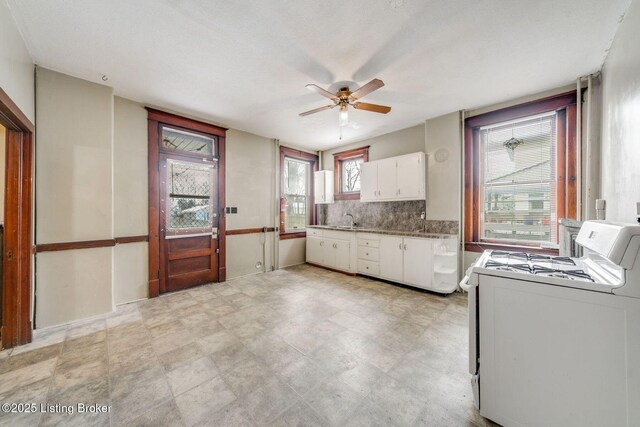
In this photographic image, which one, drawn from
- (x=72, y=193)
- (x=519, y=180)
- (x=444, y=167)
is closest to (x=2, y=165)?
(x=72, y=193)

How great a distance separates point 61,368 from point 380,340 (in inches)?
108

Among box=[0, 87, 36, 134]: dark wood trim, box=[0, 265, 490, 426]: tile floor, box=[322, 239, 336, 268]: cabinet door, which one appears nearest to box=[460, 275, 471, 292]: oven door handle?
box=[0, 265, 490, 426]: tile floor

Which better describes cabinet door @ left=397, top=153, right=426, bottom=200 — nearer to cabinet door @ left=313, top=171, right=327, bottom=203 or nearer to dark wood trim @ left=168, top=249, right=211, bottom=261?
cabinet door @ left=313, top=171, right=327, bottom=203

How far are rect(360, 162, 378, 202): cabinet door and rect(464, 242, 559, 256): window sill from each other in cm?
175

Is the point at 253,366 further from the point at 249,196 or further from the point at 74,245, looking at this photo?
the point at 249,196

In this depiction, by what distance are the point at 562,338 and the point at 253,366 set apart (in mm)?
2052

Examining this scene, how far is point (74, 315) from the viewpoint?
2.72 metres

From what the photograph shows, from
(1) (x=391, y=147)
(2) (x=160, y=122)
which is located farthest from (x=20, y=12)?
(1) (x=391, y=147)

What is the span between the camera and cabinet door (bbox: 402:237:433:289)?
141 inches

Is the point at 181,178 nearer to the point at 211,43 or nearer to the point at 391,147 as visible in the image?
the point at 211,43

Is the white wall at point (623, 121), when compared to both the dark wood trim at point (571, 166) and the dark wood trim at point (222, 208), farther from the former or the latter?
the dark wood trim at point (222, 208)

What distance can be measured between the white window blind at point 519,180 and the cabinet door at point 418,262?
0.90 m

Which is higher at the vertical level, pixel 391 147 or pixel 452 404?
pixel 391 147

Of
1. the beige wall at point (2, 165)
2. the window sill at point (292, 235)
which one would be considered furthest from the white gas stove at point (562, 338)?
the beige wall at point (2, 165)
